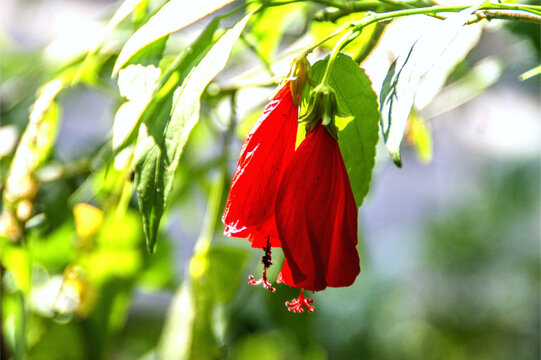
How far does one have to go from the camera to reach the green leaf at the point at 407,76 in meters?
0.29

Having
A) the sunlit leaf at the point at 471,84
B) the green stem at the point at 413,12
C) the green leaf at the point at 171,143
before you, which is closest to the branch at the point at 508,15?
the green stem at the point at 413,12

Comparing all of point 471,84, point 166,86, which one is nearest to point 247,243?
point 471,84

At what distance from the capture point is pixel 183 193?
0.73m

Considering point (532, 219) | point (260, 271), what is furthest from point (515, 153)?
point (260, 271)

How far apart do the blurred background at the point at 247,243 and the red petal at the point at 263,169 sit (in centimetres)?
10

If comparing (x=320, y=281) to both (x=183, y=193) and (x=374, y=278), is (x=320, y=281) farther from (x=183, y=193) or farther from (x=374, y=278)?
(x=374, y=278)

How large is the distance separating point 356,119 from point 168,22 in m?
0.10

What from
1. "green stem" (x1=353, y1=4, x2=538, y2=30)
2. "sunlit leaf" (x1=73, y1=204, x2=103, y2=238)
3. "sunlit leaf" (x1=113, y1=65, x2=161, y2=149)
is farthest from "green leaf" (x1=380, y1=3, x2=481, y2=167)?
"sunlit leaf" (x1=73, y1=204, x2=103, y2=238)

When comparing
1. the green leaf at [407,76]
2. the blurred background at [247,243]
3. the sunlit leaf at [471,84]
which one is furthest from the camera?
the sunlit leaf at [471,84]

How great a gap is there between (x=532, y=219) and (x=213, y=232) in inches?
64.4

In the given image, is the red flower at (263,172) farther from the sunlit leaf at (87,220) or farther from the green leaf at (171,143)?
the sunlit leaf at (87,220)

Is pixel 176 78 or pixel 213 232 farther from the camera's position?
pixel 213 232

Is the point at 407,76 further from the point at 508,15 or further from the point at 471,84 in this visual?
the point at 471,84

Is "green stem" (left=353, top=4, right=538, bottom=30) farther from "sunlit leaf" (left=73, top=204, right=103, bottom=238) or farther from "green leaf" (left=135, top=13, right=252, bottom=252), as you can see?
"sunlit leaf" (left=73, top=204, right=103, bottom=238)
